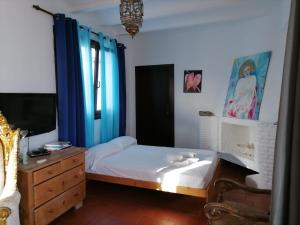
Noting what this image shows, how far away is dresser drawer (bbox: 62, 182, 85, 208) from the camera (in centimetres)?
252

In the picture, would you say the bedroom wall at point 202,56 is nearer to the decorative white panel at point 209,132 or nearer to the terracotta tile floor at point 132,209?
the decorative white panel at point 209,132

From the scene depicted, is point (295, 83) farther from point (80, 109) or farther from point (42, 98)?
point (80, 109)

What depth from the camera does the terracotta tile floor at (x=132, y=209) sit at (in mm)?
2504

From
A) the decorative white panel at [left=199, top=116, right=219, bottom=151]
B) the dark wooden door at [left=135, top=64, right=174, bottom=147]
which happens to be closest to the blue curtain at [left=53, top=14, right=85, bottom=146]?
the dark wooden door at [left=135, top=64, right=174, bottom=147]

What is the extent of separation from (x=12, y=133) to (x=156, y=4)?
108 inches

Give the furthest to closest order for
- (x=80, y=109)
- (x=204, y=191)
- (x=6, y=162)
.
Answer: (x=80, y=109) → (x=204, y=191) → (x=6, y=162)

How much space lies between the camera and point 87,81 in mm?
3516

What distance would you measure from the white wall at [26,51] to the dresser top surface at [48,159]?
0.46m

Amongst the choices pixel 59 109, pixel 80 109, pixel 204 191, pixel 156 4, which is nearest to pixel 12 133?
pixel 59 109

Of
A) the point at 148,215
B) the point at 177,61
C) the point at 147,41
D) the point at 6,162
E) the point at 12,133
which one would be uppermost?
the point at 147,41

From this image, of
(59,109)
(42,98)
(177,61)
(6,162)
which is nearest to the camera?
(6,162)

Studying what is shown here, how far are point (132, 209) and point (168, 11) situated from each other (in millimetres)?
2891

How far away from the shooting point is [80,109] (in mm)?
3391

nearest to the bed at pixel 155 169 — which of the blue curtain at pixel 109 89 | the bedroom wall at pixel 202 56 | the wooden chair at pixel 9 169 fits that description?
the blue curtain at pixel 109 89
